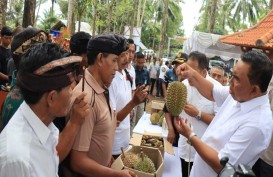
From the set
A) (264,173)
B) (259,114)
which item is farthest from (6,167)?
(264,173)

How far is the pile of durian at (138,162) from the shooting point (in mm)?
2141

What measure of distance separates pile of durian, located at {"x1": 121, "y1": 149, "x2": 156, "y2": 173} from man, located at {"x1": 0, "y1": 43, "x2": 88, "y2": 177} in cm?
89

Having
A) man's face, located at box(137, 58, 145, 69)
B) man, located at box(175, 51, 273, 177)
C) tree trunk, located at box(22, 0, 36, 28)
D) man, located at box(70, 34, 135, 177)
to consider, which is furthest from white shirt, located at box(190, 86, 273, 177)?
tree trunk, located at box(22, 0, 36, 28)

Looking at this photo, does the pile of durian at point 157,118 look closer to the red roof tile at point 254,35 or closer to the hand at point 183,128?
the hand at point 183,128

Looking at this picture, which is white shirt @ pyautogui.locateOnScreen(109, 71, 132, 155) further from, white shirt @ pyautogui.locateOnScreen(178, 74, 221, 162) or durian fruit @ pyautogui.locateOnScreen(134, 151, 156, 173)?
durian fruit @ pyautogui.locateOnScreen(134, 151, 156, 173)

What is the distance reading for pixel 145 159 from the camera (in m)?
2.24

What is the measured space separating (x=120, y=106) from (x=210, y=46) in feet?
35.7

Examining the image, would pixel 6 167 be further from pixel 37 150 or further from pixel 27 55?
pixel 27 55

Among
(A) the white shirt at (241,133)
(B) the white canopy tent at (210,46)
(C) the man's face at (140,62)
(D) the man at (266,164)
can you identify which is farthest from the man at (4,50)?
(B) the white canopy tent at (210,46)

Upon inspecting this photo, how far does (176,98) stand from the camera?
265 cm

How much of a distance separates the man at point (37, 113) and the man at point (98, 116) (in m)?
0.36

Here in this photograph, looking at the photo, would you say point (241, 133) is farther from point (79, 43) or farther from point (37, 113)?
point (79, 43)

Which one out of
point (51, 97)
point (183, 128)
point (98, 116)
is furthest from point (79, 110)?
point (183, 128)

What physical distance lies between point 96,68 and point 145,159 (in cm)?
85
